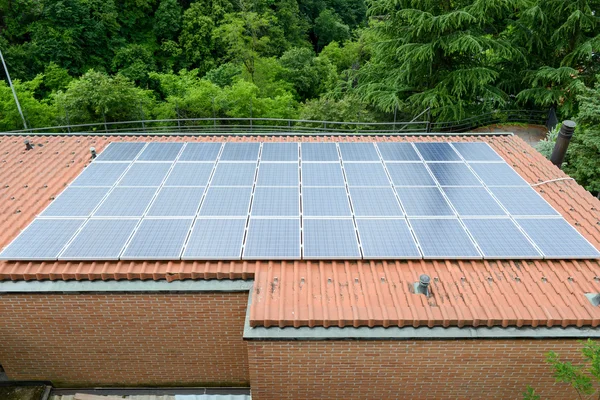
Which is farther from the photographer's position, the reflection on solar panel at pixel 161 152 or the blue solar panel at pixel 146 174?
the reflection on solar panel at pixel 161 152

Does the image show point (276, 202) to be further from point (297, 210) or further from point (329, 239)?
point (329, 239)

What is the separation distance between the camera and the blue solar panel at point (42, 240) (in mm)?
8531

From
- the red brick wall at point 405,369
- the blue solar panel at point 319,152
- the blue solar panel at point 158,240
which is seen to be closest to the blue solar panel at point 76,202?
the blue solar panel at point 158,240

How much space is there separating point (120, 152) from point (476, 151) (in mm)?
11448

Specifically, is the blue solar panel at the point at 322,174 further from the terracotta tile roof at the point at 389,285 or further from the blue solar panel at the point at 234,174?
the terracotta tile roof at the point at 389,285

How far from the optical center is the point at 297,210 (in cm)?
992

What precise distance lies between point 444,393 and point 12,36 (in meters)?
51.1

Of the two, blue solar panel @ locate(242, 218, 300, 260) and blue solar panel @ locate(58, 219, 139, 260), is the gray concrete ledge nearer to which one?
blue solar panel @ locate(58, 219, 139, 260)

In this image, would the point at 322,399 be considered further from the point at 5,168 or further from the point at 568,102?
the point at 568,102

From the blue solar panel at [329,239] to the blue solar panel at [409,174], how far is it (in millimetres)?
2550

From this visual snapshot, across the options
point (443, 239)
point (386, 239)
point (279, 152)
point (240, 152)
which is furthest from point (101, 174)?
point (443, 239)

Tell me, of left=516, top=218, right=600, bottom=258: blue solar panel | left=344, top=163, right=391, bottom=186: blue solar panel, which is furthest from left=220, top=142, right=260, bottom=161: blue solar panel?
left=516, top=218, right=600, bottom=258: blue solar panel

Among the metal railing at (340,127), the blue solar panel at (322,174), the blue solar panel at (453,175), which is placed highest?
the blue solar panel at (453,175)

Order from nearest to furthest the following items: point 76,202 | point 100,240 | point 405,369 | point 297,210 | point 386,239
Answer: point 405,369 < point 100,240 < point 386,239 < point 297,210 < point 76,202
